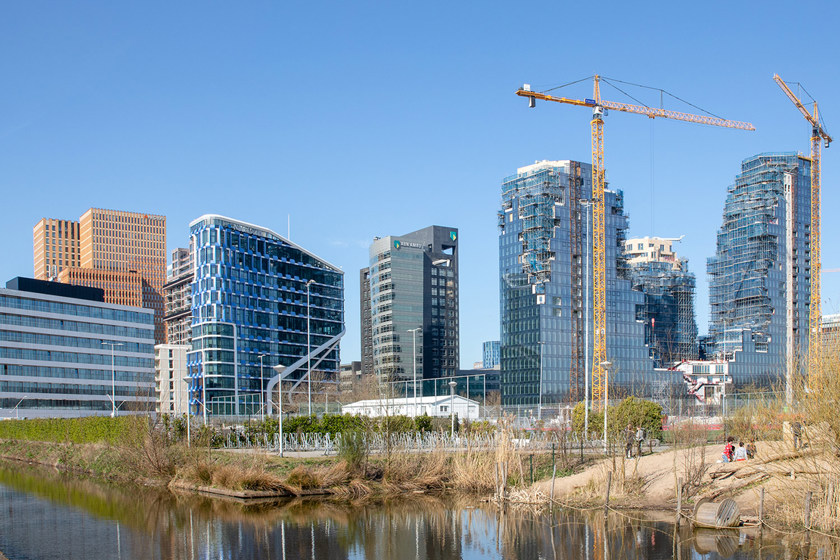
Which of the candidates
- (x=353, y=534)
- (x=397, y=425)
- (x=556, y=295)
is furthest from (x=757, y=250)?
(x=353, y=534)

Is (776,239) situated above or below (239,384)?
above

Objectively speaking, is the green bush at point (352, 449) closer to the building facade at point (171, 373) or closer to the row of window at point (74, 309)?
the row of window at point (74, 309)

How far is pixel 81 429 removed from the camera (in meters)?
56.9

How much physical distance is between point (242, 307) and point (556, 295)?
56654 millimetres

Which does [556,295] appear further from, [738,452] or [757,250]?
[738,452]

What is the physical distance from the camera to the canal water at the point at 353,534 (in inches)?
853

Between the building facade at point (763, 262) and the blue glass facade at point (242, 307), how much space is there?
8535 cm

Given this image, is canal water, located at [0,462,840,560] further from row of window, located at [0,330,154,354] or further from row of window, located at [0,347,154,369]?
row of window, located at [0,347,154,369]

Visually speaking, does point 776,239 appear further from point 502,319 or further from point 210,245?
point 210,245

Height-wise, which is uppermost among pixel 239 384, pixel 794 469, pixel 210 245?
pixel 210 245

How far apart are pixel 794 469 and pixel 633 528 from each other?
4.92 metres

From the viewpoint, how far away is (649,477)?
30.4m

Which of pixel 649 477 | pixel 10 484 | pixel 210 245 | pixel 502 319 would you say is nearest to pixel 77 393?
pixel 210 245

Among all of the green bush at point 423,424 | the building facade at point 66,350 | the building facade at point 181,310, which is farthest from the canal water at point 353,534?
the building facade at point 181,310
